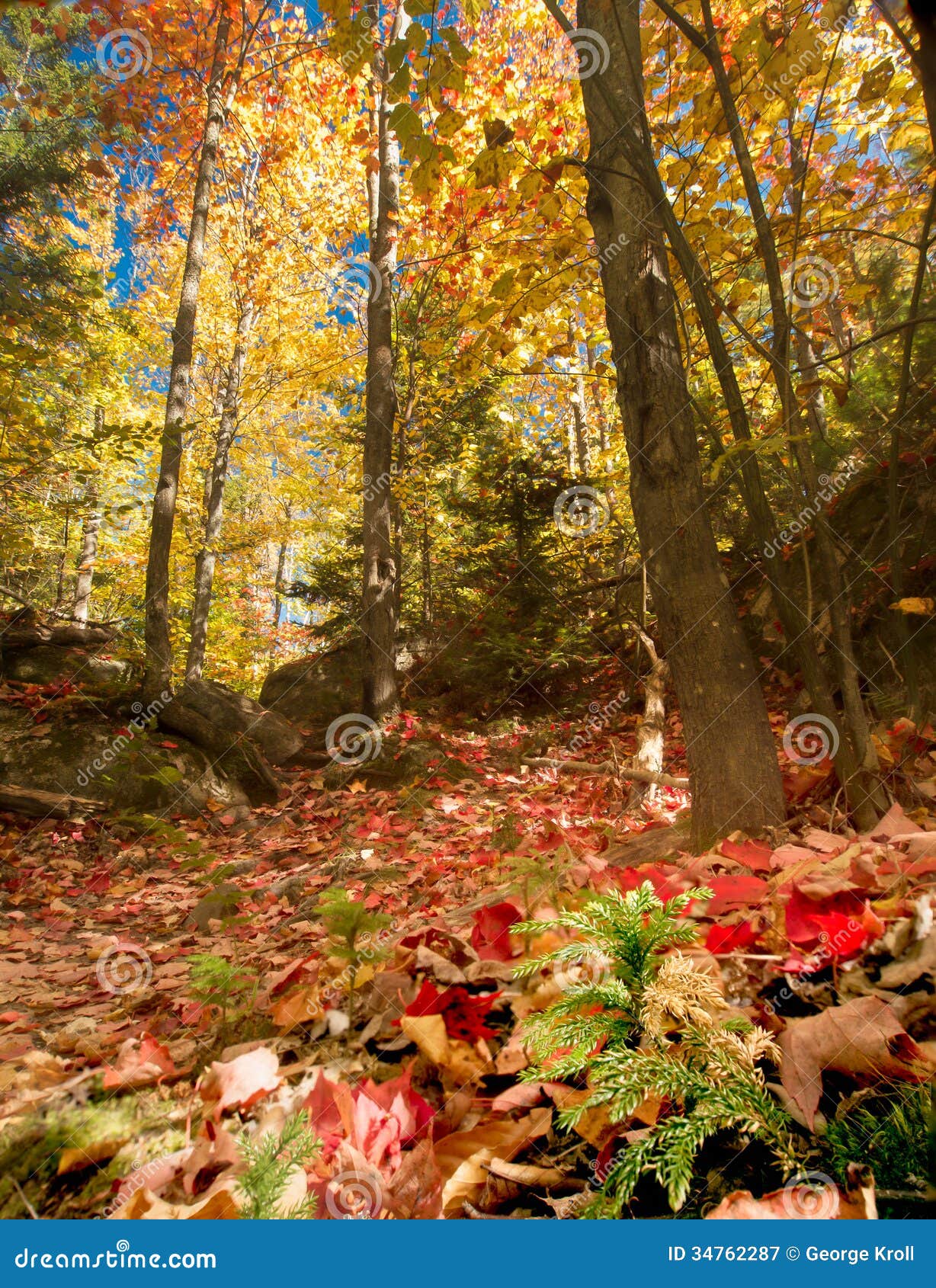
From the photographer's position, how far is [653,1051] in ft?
2.73

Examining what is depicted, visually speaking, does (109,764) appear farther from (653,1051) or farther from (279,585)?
(279,585)

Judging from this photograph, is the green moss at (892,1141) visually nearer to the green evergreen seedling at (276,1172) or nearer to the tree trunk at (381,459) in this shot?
the green evergreen seedling at (276,1172)

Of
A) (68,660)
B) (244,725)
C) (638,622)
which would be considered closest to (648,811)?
(638,622)

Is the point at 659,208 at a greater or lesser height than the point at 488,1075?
greater

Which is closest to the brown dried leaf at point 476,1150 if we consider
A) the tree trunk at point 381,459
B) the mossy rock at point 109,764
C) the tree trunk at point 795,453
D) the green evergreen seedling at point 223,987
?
the green evergreen seedling at point 223,987

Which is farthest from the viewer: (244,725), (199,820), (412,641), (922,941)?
(412,641)

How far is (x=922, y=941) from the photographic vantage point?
3.40 feet

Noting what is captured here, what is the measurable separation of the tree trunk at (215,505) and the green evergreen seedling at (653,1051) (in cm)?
1241

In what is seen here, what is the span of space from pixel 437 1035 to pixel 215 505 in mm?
14118

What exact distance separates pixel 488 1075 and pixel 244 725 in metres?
6.26

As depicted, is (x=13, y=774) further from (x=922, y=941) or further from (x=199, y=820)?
(x=922, y=941)

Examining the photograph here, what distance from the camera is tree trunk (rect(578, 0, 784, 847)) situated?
94.8 inches

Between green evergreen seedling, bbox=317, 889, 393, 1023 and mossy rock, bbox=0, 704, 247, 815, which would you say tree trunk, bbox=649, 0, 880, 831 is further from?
mossy rock, bbox=0, 704, 247, 815

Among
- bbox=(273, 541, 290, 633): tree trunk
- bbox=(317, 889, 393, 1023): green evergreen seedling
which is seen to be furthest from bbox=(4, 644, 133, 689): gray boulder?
bbox=(273, 541, 290, 633): tree trunk
